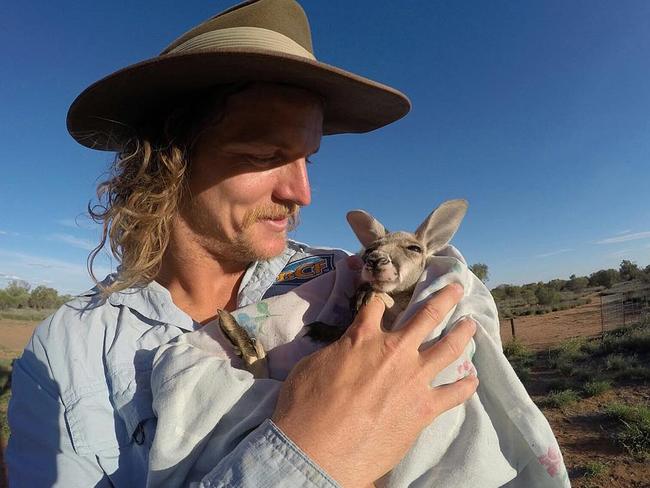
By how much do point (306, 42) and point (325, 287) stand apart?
4.52 ft

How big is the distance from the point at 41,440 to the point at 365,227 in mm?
1940

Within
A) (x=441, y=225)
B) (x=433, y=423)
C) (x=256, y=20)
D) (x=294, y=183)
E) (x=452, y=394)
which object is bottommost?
(x=433, y=423)

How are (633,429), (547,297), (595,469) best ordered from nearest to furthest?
(595,469), (633,429), (547,297)

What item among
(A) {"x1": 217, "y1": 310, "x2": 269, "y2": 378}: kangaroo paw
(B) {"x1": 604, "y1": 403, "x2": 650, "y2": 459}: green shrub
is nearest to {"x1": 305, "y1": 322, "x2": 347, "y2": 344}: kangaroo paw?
(A) {"x1": 217, "y1": 310, "x2": 269, "y2": 378}: kangaroo paw

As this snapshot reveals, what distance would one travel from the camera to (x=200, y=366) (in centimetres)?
153

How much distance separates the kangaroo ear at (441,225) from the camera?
237cm

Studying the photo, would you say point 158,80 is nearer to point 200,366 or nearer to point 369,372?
point 200,366

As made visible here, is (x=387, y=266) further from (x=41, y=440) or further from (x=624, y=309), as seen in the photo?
(x=624, y=309)

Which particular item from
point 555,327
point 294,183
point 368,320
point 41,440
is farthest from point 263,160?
point 555,327

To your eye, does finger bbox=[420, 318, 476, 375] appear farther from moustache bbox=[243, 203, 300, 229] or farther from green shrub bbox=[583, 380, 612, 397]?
green shrub bbox=[583, 380, 612, 397]

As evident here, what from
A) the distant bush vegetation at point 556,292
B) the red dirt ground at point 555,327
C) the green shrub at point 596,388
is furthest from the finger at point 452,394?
the distant bush vegetation at point 556,292

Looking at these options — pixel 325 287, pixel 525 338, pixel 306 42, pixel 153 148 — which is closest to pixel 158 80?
pixel 153 148

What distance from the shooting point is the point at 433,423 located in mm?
1477

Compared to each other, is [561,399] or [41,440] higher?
[41,440]
